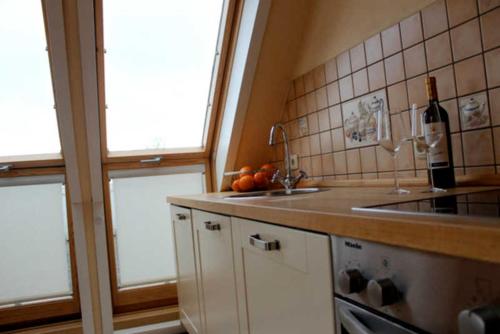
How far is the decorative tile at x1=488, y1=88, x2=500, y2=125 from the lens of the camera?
1131 mm

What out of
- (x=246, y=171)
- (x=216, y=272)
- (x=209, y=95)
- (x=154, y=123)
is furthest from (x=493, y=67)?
(x=154, y=123)

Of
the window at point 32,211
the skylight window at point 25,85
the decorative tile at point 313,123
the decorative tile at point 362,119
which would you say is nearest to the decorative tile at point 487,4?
the decorative tile at point 362,119

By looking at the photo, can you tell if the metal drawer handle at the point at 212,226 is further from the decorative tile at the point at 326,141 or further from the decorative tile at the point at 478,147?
the decorative tile at the point at 478,147

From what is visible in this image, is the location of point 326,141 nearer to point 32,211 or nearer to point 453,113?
point 453,113

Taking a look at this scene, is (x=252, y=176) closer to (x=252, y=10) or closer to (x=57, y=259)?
(x=252, y=10)

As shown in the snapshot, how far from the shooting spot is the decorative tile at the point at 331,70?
6.00ft

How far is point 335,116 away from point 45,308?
2.05 meters

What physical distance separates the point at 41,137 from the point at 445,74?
2186 millimetres

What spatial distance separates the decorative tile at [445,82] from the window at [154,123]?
4.27ft

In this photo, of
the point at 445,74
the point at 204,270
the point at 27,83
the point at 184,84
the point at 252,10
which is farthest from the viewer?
the point at 184,84

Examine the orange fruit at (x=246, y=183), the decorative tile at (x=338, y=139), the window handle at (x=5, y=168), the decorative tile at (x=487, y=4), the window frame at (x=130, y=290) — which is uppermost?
the decorative tile at (x=487, y=4)

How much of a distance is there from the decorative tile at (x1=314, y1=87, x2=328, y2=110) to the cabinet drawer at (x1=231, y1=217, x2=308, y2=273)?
2.91 ft

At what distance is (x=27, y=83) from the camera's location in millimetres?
2236

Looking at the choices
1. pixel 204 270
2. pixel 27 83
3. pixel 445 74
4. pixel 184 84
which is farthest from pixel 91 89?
pixel 445 74
